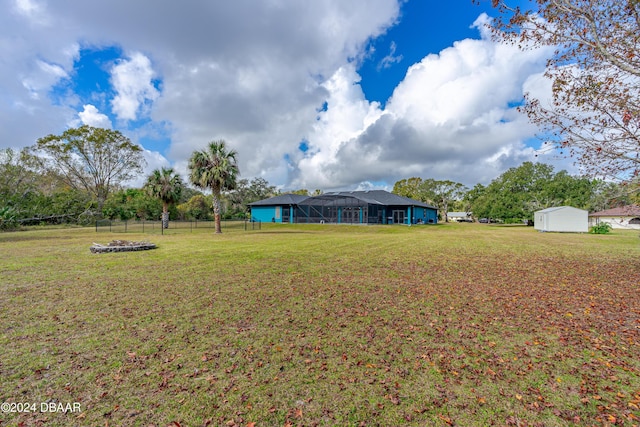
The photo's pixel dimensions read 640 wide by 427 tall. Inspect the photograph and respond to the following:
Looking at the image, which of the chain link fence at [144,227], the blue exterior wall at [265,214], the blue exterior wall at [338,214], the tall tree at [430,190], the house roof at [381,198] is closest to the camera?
the chain link fence at [144,227]

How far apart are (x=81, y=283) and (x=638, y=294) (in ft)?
44.3

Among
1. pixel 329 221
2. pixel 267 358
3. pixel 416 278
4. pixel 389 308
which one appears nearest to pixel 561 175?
pixel 329 221

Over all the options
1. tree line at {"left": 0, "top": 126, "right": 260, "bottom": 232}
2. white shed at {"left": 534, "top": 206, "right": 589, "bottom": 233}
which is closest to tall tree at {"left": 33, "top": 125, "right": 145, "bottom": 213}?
tree line at {"left": 0, "top": 126, "right": 260, "bottom": 232}

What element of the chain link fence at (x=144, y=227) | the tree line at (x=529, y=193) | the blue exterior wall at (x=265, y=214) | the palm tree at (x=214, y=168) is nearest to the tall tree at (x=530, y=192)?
the tree line at (x=529, y=193)

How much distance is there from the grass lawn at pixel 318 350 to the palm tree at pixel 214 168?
15.7 m

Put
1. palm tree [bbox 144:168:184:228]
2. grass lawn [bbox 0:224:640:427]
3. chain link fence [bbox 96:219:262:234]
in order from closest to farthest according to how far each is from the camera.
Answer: grass lawn [bbox 0:224:640:427] → chain link fence [bbox 96:219:262:234] → palm tree [bbox 144:168:184:228]

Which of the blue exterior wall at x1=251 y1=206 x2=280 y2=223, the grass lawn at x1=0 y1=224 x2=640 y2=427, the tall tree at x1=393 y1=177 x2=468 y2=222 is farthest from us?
the tall tree at x1=393 y1=177 x2=468 y2=222

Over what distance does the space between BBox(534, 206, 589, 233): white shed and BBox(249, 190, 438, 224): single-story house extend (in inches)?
591

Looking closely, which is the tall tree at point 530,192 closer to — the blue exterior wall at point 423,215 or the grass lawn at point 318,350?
the blue exterior wall at point 423,215

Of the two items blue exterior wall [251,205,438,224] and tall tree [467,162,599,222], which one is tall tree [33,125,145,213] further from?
tall tree [467,162,599,222]

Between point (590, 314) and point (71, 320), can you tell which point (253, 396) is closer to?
point (71, 320)

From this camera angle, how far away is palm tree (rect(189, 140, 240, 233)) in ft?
77.0

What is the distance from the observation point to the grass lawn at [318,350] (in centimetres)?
287

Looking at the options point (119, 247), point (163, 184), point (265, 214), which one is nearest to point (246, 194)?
point (265, 214)
